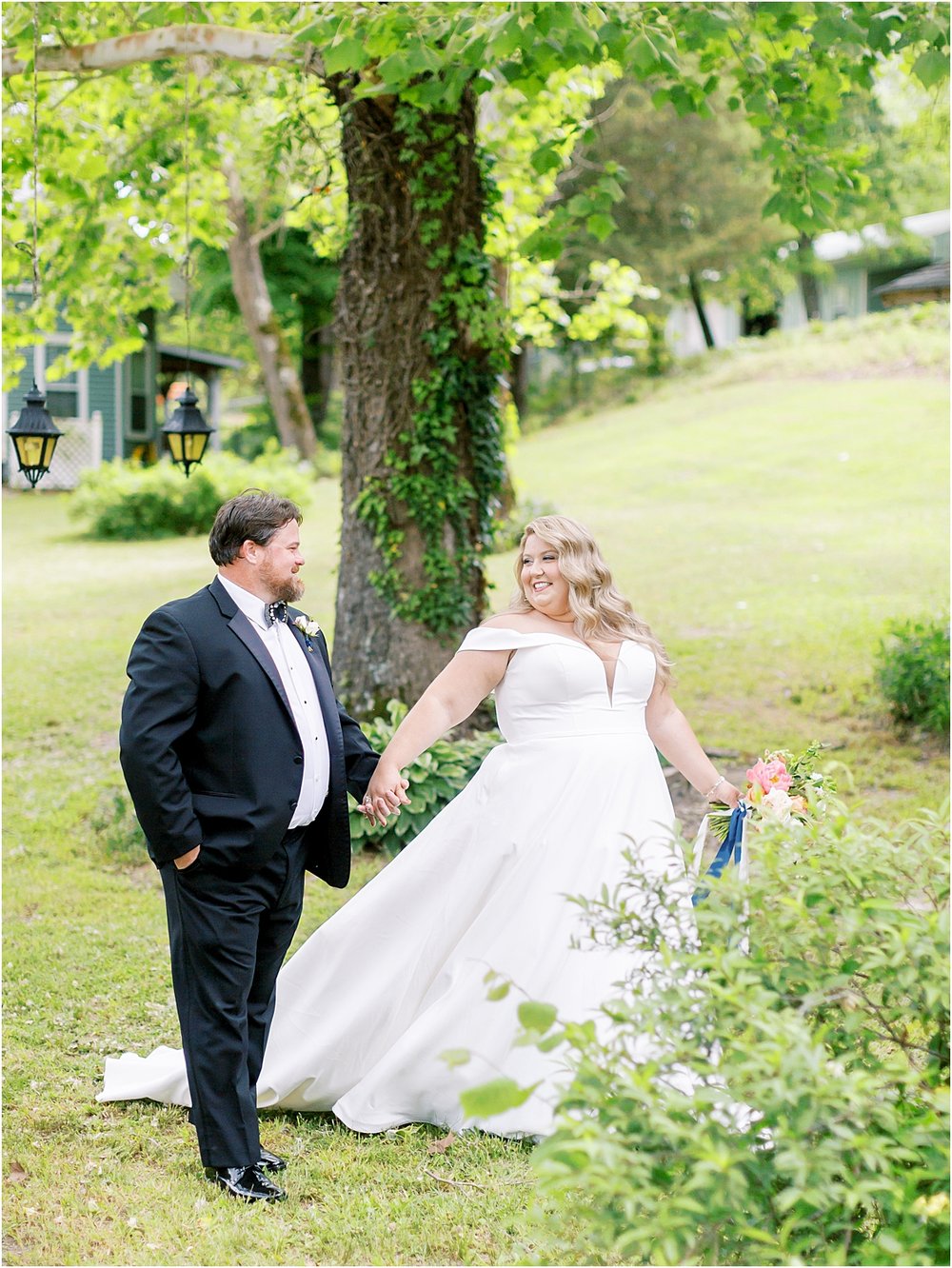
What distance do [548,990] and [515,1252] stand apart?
32.5 inches

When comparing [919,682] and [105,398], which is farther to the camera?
[105,398]

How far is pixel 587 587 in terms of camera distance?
4.46m

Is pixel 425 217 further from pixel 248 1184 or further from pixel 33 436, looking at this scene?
pixel 248 1184

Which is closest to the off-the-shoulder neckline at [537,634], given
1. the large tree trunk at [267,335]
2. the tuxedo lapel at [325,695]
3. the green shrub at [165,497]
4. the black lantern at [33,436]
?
the tuxedo lapel at [325,695]

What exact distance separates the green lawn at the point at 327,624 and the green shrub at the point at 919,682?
0.83 feet

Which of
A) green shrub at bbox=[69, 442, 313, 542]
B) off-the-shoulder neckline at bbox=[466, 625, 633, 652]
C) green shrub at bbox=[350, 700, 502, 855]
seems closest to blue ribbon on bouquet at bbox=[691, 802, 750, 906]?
off-the-shoulder neckline at bbox=[466, 625, 633, 652]

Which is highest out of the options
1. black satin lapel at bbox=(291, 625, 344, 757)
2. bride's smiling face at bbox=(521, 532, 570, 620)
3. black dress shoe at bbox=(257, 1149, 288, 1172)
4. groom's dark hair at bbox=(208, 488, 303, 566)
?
groom's dark hair at bbox=(208, 488, 303, 566)

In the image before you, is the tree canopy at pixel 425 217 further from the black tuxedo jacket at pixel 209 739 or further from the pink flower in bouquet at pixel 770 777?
the pink flower in bouquet at pixel 770 777

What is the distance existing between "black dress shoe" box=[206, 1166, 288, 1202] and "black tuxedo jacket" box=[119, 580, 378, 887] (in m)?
0.92

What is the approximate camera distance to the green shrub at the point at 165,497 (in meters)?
21.7

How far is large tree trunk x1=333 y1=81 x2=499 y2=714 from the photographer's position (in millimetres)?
7828

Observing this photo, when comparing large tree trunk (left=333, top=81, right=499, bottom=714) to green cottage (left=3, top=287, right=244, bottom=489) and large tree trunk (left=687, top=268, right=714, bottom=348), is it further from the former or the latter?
large tree trunk (left=687, top=268, right=714, bottom=348)

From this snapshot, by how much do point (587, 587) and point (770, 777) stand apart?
96 centimetres

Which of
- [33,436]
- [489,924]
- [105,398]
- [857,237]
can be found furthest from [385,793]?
[857,237]
